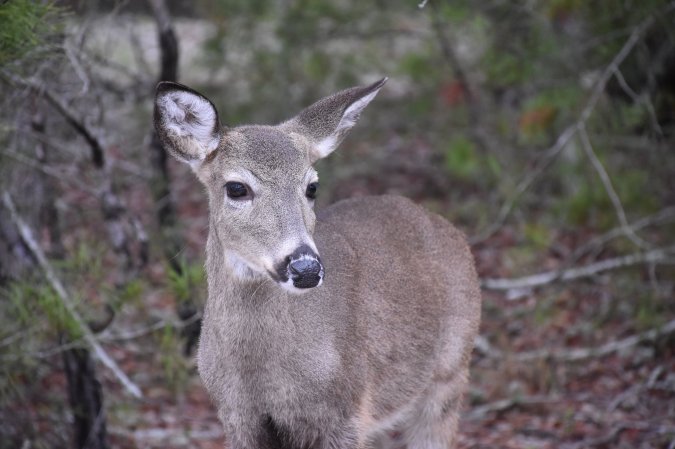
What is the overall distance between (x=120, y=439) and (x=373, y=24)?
234 inches

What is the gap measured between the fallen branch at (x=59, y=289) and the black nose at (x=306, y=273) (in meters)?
1.97

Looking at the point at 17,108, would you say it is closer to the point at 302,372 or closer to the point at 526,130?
the point at 302,372

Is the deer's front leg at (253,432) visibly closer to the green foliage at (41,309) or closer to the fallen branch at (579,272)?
the green foliage at (41,309)

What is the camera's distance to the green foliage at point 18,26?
470 centimetres

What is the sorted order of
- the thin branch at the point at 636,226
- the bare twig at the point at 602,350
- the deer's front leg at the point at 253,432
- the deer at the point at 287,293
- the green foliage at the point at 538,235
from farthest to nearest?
the green foliage at the point at 538,235, the thin branch at the point at 636,226, the bare twig at the point at 602,350, the deer's front leg at the point at 253,432, the deer at the point at 287,293

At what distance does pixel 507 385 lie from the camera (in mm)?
8070

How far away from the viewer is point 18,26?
15.6ft

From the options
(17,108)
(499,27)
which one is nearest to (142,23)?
(499,27)

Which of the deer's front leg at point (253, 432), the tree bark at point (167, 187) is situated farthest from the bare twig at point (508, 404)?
the deer's front leg at point (253, 432)

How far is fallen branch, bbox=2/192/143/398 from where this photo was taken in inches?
224

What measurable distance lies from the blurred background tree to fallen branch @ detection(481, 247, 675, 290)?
0.04 meters

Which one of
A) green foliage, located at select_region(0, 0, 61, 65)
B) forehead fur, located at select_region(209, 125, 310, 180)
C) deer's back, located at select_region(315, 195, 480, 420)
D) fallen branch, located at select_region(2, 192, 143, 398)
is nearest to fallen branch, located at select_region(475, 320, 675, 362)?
deer's back, located at select_region(315, 195, 480, 420)

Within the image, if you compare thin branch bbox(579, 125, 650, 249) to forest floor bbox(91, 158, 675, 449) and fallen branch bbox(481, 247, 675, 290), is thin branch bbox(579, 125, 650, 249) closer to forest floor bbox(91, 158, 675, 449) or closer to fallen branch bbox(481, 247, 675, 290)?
fallen branch bbox(481, 247, 675, 290)

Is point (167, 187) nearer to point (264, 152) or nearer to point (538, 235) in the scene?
point (264, 152)
